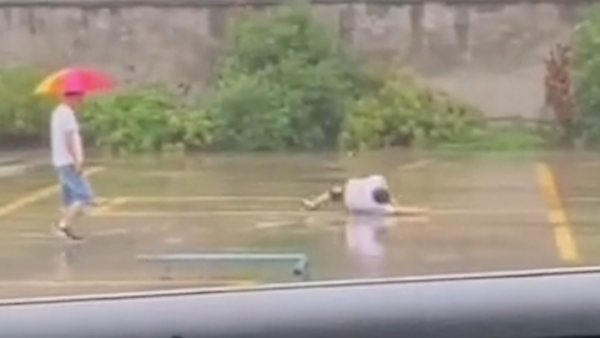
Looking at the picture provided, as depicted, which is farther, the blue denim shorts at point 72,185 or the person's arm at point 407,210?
the person's arm at point 407,210

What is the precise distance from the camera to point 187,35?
2423 cm

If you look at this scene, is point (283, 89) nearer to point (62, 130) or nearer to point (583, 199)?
point (583, 199)

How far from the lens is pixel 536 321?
5.51 ft

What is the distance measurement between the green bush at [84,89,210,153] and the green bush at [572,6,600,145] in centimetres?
467

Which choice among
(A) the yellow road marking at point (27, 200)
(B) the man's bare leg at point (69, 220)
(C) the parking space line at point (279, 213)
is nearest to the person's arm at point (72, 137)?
(B) the man's bare leg at point (69, 220)

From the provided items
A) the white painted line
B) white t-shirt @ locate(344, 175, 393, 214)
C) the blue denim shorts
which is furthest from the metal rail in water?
the white painted line

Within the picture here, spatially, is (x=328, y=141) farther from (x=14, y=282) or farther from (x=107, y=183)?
(x=14, y=282)

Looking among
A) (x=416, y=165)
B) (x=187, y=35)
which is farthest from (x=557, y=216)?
(x=187, y=35)

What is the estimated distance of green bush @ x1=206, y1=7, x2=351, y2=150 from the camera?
21703 millimetres

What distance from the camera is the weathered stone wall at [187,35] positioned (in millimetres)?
23812

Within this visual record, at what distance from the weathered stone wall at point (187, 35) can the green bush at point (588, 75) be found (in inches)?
45.6

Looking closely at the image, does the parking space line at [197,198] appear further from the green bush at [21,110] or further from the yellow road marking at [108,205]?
the green bush at [21,110]

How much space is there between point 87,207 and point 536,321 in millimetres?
12599

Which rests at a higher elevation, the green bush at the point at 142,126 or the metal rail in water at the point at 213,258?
the metal rail in water at the point at 213,258
